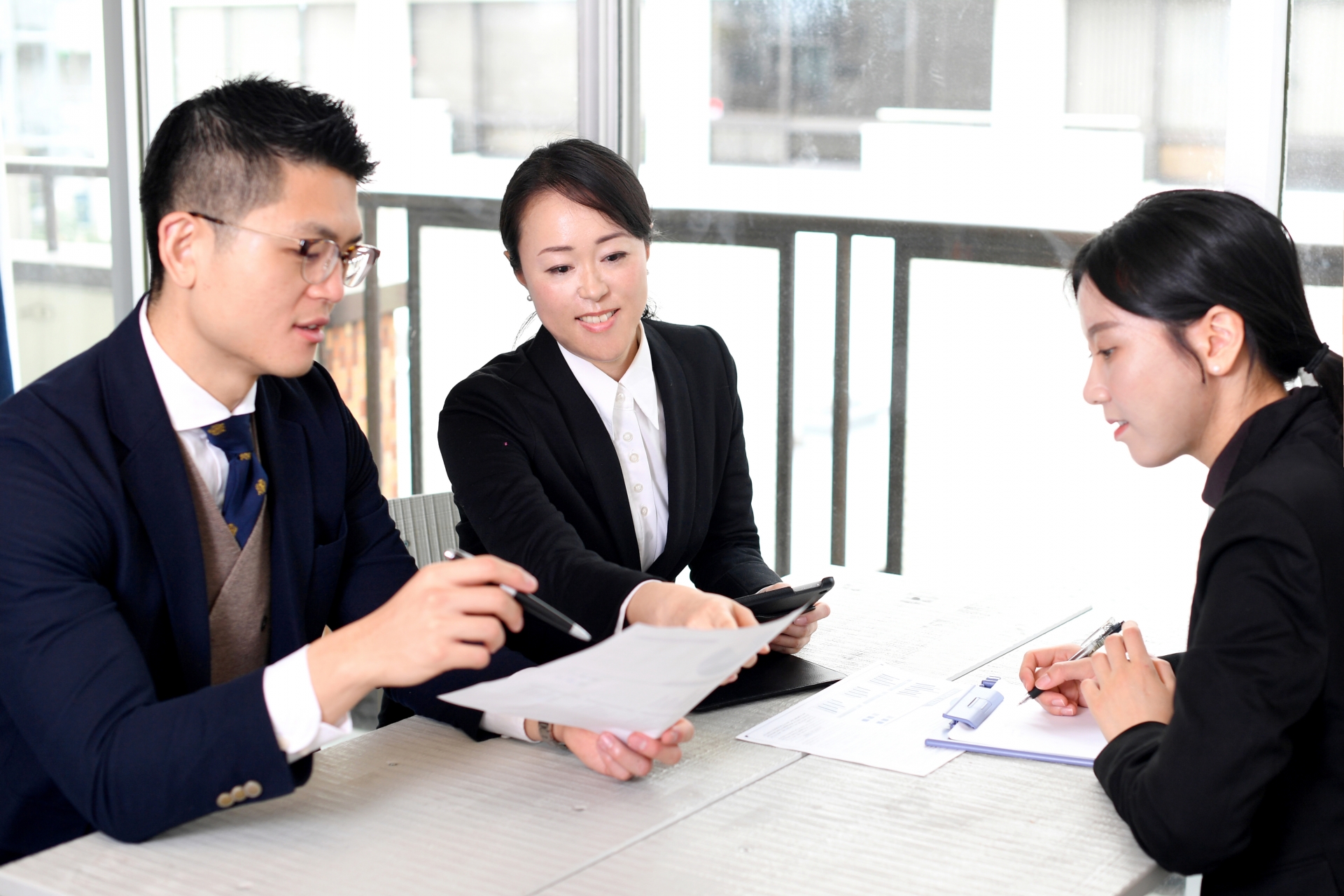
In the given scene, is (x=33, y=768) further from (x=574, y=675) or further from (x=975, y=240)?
(x=975, y=240)

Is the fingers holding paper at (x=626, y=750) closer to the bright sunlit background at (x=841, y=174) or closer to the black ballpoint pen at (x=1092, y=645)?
the black ballpoint pen at (x=1092, y=645)

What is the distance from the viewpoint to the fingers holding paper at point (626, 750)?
4.59ft

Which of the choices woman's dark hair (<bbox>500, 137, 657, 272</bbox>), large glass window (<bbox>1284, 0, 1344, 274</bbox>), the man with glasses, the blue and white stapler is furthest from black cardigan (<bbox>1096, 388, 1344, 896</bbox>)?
large glass window (<bbox>1284, 0, 1344, 274</bbox>)

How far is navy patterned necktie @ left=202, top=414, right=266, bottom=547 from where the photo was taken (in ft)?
5.10

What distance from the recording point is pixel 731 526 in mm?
2252

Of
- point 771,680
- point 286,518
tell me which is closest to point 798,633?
point 771,680

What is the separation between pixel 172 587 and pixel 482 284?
2.31 metres

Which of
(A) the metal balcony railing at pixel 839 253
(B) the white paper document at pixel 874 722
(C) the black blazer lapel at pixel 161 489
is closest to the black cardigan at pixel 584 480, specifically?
(B) the white paper document at pixel 874 722

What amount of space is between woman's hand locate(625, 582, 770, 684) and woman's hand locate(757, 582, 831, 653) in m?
0.07

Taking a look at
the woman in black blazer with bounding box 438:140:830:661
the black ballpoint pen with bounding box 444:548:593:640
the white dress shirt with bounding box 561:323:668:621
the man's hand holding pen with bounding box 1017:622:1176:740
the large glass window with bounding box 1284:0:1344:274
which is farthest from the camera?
the large glass window with bounding box 1284:0:1344:274

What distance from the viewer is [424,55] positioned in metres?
3.61

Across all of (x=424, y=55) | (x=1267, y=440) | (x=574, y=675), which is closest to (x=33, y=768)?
(x=574, y=675)

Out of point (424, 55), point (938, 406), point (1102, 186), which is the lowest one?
point (938, 406)

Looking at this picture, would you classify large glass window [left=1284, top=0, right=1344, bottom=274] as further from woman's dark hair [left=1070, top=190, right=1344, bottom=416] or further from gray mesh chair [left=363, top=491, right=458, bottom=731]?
gray mesh chair [left=363, top=491, right=458, bottom=731]
